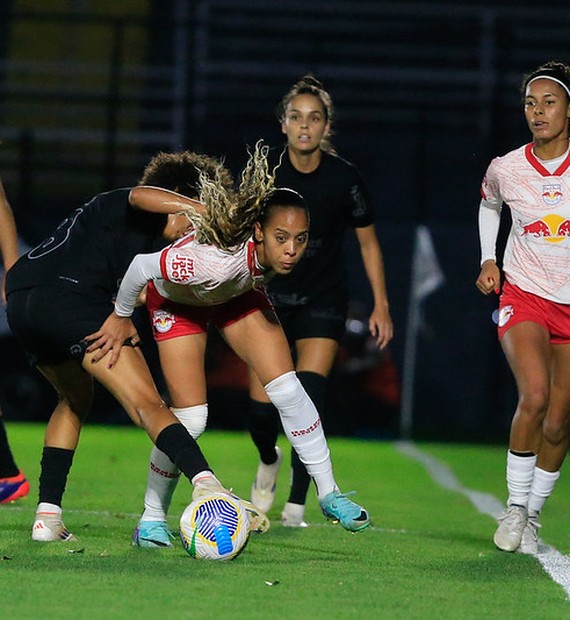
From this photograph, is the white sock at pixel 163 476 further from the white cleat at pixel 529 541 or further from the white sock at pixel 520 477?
the white cleat at pixel 529 541

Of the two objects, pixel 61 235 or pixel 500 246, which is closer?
pixel 61 235

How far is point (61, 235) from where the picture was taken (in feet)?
20.2

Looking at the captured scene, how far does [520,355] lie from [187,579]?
2073mm

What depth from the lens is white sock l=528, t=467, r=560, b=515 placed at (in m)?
6.76

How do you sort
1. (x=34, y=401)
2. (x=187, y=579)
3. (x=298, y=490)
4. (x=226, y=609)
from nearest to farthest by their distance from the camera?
(x=226, y=609) → (x=187, y=579) → (x=298, y=490) → (x=34, y=401)

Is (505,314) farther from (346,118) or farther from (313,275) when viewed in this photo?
(346,118)

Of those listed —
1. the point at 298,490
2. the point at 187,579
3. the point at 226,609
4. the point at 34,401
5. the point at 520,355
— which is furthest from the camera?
the point at 34,401

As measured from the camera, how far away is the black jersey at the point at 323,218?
7684 millimetres

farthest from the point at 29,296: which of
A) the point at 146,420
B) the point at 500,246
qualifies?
the point at 500,246

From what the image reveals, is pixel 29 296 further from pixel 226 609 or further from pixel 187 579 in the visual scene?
pixel 226 609

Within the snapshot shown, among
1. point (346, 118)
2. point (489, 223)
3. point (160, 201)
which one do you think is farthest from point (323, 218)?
point (346, 118)

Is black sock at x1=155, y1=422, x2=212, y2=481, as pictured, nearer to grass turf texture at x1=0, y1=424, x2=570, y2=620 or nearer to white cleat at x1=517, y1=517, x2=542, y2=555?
grass turf texture at x1=0, y1=424, x2=570, y2=620

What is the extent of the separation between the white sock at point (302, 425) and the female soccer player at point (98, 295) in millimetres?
521

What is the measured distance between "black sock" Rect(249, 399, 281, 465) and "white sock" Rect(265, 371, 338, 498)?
1330mm
